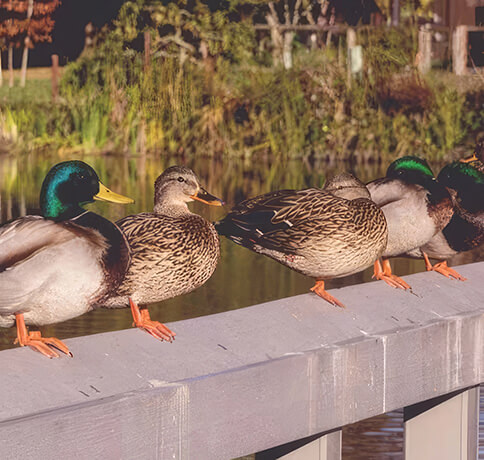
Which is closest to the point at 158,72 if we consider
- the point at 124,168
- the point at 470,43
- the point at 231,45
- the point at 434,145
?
the point at 231,45

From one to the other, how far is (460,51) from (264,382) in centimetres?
2052

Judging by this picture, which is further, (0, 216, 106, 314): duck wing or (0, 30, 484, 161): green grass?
(0, 30, 484, 161): green grass

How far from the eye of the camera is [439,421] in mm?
4883

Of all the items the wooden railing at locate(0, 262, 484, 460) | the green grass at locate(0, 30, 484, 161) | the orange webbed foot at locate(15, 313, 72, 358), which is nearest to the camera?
the wooden railing at locate(0, 262, 484, 460)

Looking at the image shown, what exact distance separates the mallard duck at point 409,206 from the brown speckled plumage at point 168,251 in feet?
3.27

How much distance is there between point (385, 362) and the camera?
4.29 meters

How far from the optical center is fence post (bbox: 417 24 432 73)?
2269cm

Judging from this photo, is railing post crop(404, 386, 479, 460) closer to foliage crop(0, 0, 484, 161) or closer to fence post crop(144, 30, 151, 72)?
foliage crop(0, 0, 484, 161)

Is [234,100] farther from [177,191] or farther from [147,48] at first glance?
[177,191]

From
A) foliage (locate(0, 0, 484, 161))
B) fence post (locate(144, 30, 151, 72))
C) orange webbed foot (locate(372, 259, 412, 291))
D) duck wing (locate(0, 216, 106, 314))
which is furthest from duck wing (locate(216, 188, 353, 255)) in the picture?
fence post (locate(144, 30, 151, 72))

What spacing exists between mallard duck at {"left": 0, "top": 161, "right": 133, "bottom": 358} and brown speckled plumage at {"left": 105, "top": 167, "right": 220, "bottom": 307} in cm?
32

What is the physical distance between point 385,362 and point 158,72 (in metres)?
18.3

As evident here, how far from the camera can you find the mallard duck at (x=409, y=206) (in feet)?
17.4

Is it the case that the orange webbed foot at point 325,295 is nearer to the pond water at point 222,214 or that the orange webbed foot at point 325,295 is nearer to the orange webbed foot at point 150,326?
the orange webbed foot at point 150,326
